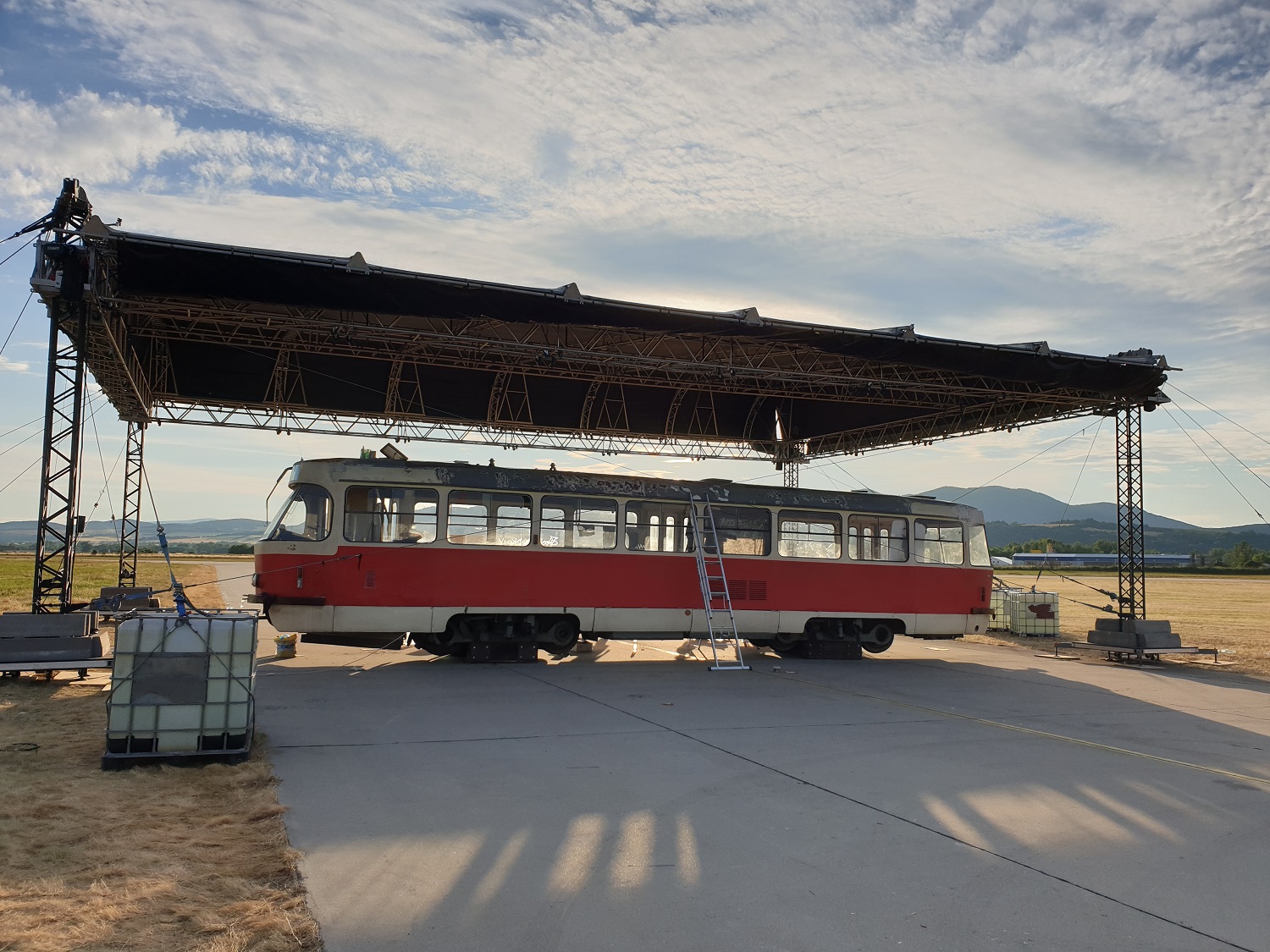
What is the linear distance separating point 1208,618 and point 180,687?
3260 centimetres

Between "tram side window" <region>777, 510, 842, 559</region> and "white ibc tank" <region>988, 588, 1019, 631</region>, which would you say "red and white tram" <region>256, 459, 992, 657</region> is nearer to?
"tram side window" <region>777, 510, 842, 559</region>

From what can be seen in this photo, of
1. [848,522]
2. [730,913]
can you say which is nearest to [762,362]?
[848,522]

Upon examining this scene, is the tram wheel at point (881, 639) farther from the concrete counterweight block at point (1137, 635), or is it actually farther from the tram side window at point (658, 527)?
the concrete counterweight block at point (1137, 635)

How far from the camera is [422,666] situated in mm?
15164

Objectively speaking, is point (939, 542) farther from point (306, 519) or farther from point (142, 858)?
point (142, 858)

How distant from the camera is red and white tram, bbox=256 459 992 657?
14500mm

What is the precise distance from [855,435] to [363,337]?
14.4 metres

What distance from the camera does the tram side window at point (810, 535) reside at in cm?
1745

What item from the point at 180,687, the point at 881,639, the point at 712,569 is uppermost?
the point at 712,569

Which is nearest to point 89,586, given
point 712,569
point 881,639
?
point 712,569

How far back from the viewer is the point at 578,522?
1592 centimetres

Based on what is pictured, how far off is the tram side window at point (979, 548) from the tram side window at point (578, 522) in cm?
784

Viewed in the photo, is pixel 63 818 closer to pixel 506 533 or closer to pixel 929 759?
pixel 929 759

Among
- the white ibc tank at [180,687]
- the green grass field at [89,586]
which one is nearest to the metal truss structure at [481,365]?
the green grass field at [89,586]
